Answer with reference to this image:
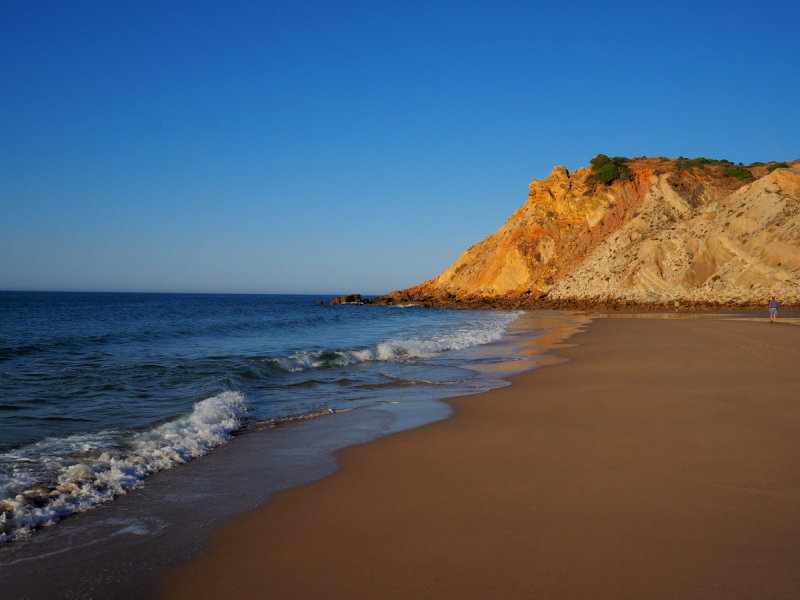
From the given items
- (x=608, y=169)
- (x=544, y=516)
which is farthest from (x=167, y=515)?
(x=608, y=169)

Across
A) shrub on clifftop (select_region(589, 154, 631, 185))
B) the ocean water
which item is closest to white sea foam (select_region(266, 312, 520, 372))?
the ocean water

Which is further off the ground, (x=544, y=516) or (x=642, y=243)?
(x=642, y=243)

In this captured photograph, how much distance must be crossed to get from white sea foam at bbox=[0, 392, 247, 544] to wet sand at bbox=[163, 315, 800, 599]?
148cm

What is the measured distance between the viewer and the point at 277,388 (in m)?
10.5

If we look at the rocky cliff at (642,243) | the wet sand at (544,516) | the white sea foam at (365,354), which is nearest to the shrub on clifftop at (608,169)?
the rocky cliff at (642,243)

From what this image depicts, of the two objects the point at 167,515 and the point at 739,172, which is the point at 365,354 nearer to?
the point at 167,515

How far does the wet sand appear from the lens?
2.77m

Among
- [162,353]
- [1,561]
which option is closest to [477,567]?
[1,561]

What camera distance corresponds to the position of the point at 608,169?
6109 cm

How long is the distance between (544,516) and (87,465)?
420 centimetres

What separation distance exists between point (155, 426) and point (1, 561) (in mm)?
3764

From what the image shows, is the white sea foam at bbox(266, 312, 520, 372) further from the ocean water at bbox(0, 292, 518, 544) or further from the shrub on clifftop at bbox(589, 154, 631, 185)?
the shrub on clifftop at bbox(589, 154, 631, 185)

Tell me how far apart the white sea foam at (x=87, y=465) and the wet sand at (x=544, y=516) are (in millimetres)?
1480

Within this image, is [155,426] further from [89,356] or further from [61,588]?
[89,356]
